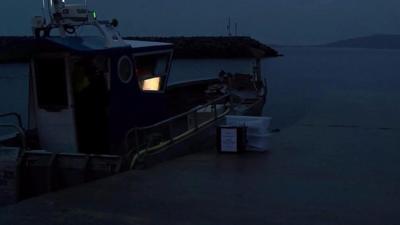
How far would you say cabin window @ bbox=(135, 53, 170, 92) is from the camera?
460 inches

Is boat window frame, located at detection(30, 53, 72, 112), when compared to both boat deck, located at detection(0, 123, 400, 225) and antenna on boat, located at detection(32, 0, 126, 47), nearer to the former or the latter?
antenna on boat, located at detection(32, 0, 126, 47)

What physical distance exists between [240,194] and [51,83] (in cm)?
377

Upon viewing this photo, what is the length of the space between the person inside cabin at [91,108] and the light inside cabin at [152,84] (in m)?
1.28

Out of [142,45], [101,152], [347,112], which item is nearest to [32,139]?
[101,152]

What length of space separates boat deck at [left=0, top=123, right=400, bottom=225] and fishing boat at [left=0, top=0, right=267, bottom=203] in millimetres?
547

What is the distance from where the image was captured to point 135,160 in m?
9.77

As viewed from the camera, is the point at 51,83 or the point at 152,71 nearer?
the point at 51,83

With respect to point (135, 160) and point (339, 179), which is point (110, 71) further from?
point (339, 179)

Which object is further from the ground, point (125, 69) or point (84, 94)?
point (125, 69)

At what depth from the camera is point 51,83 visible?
33.4ft

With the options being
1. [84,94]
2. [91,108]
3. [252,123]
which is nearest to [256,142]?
[252,123]

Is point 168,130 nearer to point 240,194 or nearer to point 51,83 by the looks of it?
point 51,83

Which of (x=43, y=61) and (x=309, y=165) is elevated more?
(x=43, y=61)

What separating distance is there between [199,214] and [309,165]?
11.8 feet
